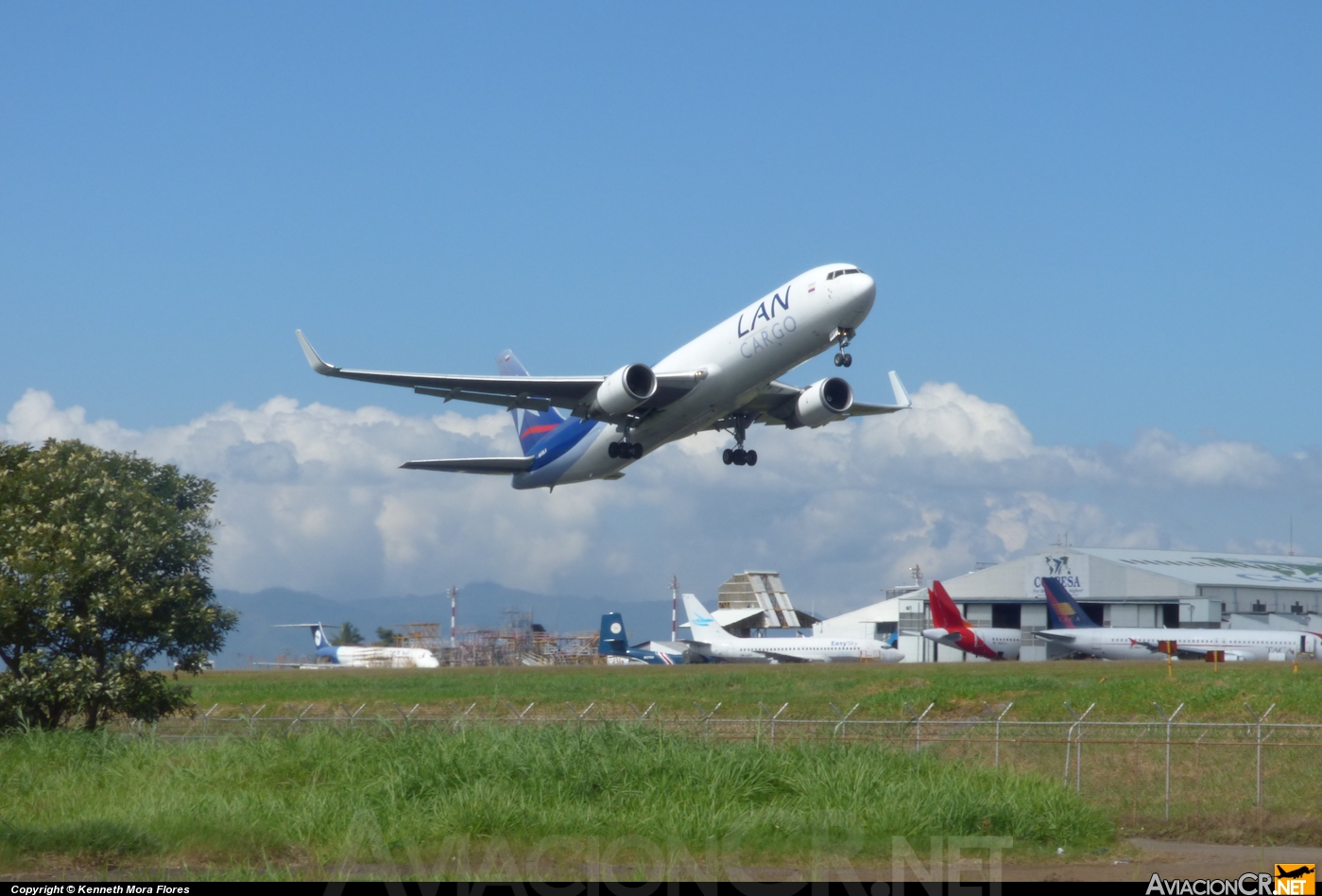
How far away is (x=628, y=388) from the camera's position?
30.8m

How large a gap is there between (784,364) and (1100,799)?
13069mm

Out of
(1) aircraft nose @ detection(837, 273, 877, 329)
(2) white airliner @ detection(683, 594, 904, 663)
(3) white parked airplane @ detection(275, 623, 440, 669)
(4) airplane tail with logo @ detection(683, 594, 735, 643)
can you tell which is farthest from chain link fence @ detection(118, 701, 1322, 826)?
(3) white parked airplane @ detection(275, 623, 440, 669)

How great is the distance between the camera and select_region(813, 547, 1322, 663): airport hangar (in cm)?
7262

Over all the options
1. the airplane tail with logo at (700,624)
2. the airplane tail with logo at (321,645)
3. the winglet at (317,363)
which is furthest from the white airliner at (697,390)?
the airplane tail with logo at (321,645)

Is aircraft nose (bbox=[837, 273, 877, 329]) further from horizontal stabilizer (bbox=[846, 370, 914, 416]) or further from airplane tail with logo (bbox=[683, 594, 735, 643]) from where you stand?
airplane tail with logo (bbox=[683, 594, 735, 643])

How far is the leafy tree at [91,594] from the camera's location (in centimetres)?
2377

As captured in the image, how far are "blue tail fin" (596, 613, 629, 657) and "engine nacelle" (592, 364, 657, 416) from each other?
59290 mm

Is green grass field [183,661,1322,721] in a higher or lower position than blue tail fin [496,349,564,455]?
lower

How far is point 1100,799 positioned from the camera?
66.0ft

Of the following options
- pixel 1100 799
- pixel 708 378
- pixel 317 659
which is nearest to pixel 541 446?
pixel 708 378

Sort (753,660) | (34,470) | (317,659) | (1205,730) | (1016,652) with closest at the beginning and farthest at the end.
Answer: (34,470) < (1205,730) < (1016,652) < (753,660) < (317,659)

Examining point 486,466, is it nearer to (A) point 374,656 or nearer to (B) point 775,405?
(B) point 775,405

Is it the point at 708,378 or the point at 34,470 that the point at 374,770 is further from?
the point at 708,378

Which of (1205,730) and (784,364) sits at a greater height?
(784,364)
